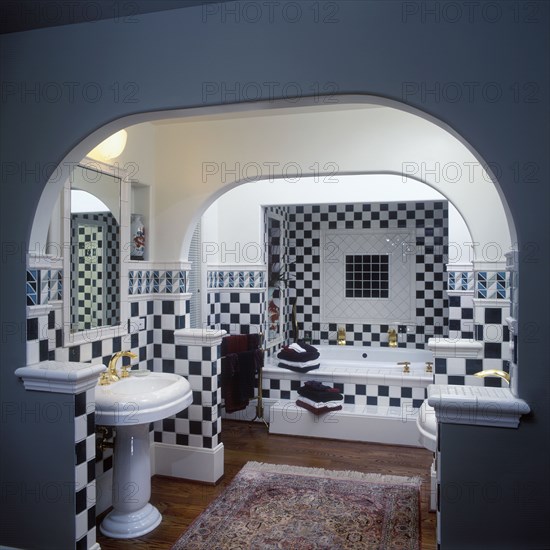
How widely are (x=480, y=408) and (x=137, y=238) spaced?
96.8 inches

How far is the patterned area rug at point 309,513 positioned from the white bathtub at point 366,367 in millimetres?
1144

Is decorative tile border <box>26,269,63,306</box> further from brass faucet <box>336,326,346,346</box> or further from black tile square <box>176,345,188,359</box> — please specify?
brass faucet <box>336,326,346,346</box>

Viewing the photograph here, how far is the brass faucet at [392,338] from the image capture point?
5832 mm

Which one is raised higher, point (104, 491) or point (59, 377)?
point (59, 377)

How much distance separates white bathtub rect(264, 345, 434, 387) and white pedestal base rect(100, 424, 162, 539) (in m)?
2.14


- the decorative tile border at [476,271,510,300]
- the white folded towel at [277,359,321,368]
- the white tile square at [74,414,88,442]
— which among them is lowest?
the white folded towel at [277,359,321,368]

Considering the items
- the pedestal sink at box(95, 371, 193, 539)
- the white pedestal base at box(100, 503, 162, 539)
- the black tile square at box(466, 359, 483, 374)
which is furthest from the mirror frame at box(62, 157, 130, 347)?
the black tile square at box(466, 359, 483, 374)

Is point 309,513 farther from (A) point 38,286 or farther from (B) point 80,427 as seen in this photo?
(A) point 38,286

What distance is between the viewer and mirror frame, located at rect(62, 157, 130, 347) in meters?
2.80

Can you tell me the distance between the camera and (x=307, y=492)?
3355 mm

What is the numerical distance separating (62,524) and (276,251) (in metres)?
3.81

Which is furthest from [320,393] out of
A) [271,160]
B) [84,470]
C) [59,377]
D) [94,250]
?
[59,377]

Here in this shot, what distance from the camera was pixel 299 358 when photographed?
491cm

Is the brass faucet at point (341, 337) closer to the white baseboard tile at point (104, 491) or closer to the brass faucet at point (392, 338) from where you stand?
the brass faucet at point (392, 338)
